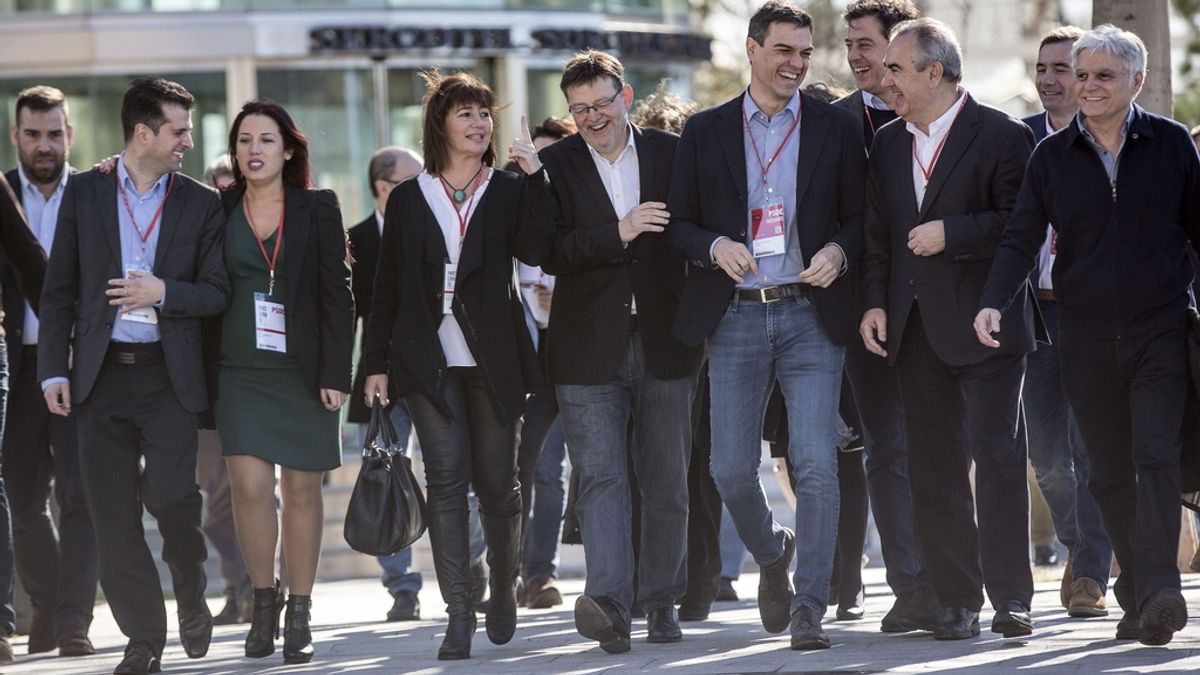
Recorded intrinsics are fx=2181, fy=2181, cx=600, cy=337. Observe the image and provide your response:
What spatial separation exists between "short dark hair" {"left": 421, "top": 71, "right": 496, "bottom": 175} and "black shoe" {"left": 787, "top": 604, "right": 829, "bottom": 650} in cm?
219

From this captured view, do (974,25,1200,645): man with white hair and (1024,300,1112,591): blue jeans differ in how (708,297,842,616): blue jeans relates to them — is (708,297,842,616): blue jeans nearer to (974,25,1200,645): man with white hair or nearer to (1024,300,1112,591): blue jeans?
(974,25,1200,645): man with white hair

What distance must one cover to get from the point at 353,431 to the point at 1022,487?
25.6 feet

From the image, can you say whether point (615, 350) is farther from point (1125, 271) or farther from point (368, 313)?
point (368, 313)

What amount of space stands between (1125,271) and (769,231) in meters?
1.27

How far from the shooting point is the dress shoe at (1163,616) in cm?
721

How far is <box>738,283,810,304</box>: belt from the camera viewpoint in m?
7.89

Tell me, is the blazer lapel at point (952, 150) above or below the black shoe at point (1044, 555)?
above

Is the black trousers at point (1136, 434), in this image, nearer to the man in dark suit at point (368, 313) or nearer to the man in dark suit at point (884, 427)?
the man in dark suit at point (884, 427)

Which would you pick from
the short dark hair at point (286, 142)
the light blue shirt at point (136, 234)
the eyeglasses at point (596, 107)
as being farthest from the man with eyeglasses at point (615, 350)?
the light blue shirt at point (136, 234)

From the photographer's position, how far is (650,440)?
830cm

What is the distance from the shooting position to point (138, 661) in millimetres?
8195

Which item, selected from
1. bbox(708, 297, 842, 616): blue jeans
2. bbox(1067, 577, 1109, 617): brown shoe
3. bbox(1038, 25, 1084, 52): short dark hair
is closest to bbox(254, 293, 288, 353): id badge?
bbox(708, 297, 842, 616): blue jeans

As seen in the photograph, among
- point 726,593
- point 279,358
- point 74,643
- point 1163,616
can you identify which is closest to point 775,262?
point 1163,616

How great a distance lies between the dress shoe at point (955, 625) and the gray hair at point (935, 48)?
191cm
